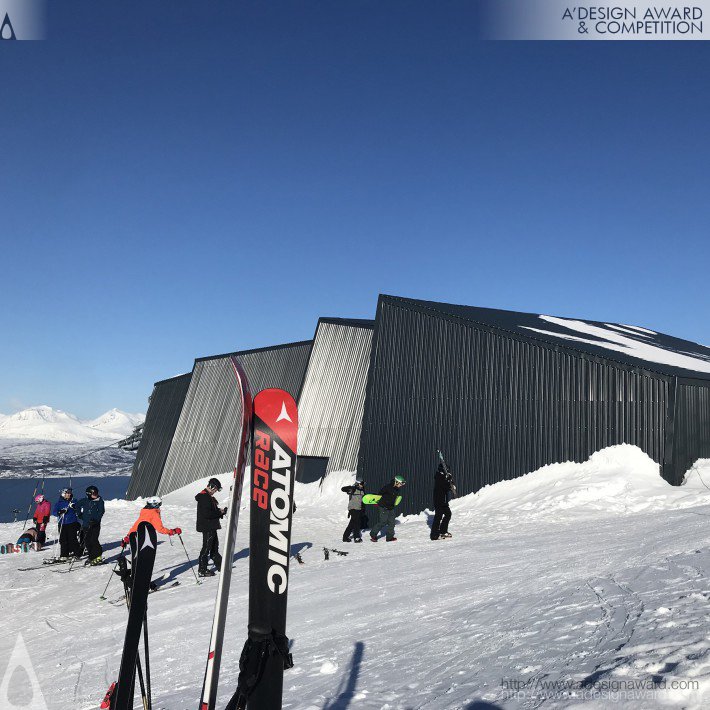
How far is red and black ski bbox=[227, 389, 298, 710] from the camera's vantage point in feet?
11.3

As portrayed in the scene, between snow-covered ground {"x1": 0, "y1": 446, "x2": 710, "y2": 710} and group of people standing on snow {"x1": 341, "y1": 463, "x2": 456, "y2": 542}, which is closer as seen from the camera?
snow-covered ground {"x1": 0, "y1": 446, "x2": 710, "y2": 710}

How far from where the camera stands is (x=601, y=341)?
20938 mm

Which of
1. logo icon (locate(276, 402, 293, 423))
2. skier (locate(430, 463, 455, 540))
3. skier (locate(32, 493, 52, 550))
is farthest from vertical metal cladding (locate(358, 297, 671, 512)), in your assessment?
logo icon (locate(276, 402, 293, 423))

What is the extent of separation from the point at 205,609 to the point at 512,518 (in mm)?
8805

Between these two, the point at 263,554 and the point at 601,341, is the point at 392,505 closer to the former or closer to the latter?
the point at 263,554

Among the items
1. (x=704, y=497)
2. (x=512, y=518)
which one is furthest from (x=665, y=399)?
(x=512, y=518)

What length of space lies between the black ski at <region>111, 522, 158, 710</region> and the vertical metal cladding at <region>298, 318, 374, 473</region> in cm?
2012

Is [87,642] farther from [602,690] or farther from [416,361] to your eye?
[416,361]

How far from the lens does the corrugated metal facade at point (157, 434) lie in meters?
33.2

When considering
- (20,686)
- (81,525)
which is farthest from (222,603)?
(81,525)

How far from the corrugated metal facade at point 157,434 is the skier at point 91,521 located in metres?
20.5

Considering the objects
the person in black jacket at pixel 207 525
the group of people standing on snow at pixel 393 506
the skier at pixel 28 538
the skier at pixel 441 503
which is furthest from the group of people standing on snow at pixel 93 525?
the skier at pixel 441 503

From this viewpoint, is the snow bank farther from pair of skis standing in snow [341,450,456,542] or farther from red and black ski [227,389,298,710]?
red and black ski [227,389,298,710]

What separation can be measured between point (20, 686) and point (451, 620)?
4400mm
